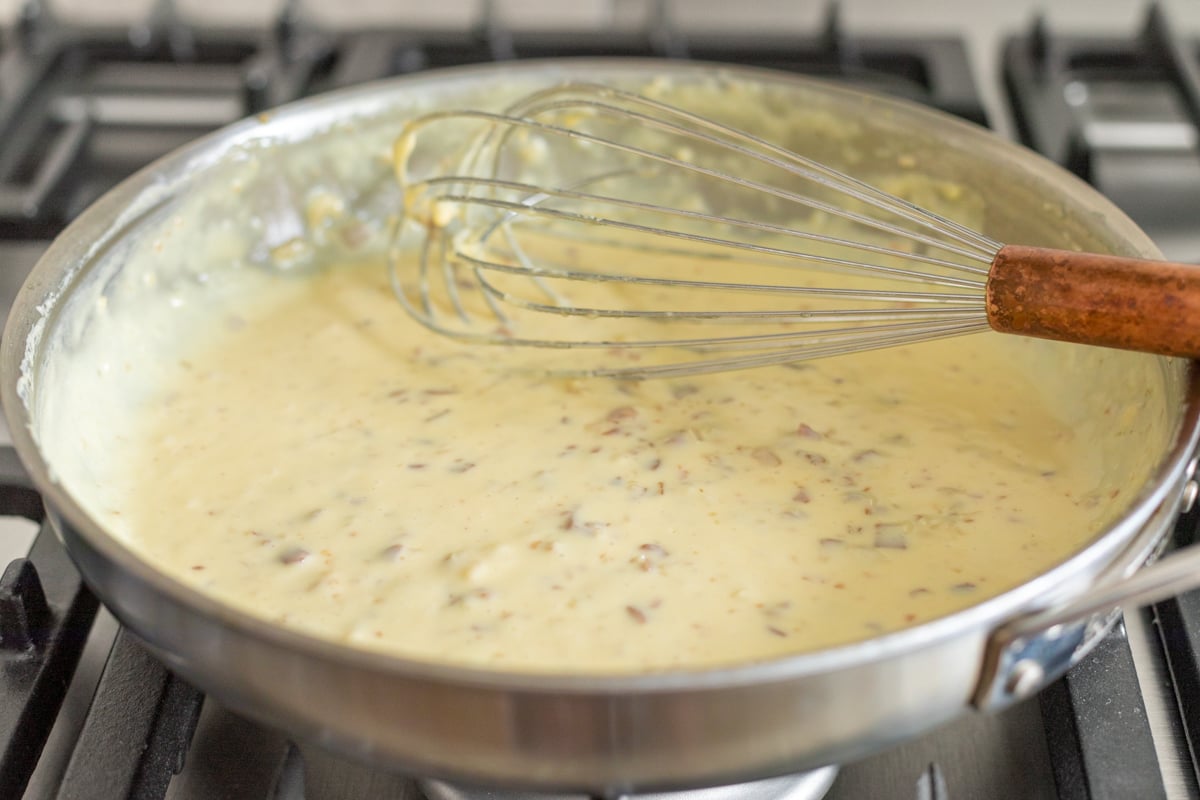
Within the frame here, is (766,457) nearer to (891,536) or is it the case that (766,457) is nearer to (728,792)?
(891,536)

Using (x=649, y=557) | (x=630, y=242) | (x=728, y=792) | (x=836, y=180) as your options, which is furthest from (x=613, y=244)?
(x=728, y=792)

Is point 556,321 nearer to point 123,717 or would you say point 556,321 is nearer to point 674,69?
point 674,69

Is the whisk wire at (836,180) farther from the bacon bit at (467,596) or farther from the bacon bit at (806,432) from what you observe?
the bacon bit at (467,596)

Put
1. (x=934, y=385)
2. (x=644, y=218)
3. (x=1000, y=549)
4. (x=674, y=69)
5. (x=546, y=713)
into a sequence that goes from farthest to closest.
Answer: (x=644, y=218)
(x=674, y=69)
(x=934, y=385)
(x=1000, y=549)
(x=546, y=713)

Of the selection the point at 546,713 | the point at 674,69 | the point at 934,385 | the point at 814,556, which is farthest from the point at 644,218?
the point at 546,713

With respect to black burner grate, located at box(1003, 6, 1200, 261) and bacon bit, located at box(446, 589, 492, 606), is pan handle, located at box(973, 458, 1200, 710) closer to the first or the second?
bacon bit, located at box(446, 589, 492, 606)

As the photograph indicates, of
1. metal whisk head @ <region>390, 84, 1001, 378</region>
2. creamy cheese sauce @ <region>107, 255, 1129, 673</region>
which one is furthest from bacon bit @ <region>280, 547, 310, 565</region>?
metal whisk head @ <region>390, 84, 1001, 378</region>
